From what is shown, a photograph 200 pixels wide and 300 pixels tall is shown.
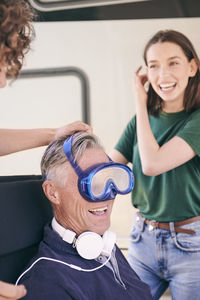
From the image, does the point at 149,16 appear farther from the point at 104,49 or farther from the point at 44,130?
the point at 44,130

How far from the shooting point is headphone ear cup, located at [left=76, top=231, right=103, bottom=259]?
50.9 inches

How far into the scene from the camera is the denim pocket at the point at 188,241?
165cm

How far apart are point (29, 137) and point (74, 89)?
1.49m

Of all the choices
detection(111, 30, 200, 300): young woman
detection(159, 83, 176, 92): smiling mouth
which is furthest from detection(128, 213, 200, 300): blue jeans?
detection(159, 83, 176, 92): smiling mouth

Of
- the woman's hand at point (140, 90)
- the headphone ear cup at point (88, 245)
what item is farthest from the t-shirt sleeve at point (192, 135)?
the headphone ear cup at point (88, 245)

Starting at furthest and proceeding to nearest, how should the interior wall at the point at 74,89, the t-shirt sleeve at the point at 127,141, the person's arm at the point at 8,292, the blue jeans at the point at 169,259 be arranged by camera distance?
the interior wall at the point at 74,89 → the t-shirt sleeve at the point at 127,141 → the blue jeans at the point at 169,259 → the person's arm at the point at 8,292

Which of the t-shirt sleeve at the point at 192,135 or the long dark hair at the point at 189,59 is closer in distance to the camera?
the t-shirt sleeve at the point at 192,135

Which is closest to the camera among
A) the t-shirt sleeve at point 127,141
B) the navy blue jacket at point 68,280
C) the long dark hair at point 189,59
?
the navy blue jacket at point 68,280

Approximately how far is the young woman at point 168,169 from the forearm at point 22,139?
1.52 feet

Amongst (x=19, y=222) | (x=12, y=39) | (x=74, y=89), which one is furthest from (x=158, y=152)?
(x=74, y=89)

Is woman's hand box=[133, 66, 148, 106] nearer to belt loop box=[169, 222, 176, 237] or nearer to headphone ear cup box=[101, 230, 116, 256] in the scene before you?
belt loop box=[169, 222, 176, 237]

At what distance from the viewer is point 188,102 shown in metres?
1.85

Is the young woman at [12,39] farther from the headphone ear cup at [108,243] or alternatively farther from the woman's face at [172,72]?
the woman's face at [172,72]

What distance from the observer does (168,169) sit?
1.76m
